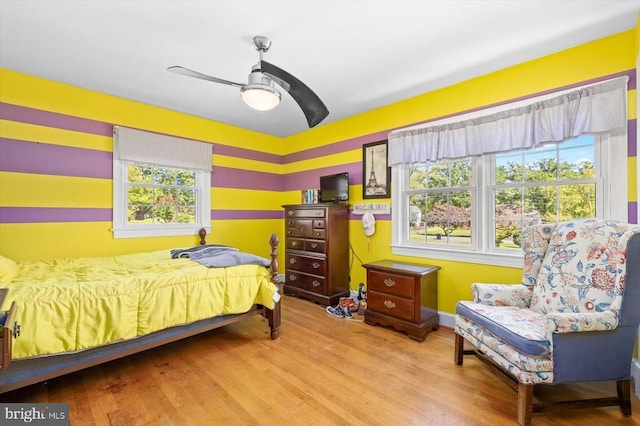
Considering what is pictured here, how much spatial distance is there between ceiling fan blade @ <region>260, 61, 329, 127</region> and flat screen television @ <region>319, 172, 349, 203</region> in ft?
5.35

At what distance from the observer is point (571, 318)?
1.58 m

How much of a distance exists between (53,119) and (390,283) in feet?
12.7

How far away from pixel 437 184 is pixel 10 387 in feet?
12.4

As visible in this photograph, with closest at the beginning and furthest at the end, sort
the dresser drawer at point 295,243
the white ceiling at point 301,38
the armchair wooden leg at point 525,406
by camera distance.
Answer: the armchair wooden leg at point 525,406
the white ceiling at point 301,38
the dresser drawer at point 295,243

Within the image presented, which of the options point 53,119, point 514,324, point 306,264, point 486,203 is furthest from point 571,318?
point 53,119

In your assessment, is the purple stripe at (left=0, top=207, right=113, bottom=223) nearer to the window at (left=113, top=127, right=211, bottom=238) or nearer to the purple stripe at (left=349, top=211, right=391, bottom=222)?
the window at (left=113, top=127, right=211, bottom=238)

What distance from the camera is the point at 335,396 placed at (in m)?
1.87

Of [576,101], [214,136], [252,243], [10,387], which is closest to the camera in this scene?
[10,387]

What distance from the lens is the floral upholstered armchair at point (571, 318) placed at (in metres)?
1.59

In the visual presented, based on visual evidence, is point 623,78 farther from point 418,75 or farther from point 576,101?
point 418,75

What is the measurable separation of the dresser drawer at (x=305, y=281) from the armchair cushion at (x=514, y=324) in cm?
187

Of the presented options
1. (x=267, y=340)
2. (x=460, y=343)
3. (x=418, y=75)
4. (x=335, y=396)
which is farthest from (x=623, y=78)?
(x=267, y=340)

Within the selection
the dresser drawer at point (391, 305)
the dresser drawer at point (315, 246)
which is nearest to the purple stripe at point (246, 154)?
the dresser drawer at point (315, 246)

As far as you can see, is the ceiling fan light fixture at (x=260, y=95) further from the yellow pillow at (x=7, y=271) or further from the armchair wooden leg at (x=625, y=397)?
the armchair wooden leg at (x=625, y=397)
